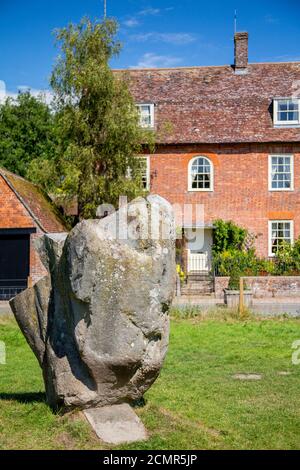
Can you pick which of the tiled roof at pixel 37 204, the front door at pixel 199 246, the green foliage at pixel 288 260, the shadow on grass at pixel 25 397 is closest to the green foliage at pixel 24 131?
the tiled roof at pixel 37 204

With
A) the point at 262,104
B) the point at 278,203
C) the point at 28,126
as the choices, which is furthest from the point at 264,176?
the point at 28,126

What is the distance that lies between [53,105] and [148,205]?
774 inches

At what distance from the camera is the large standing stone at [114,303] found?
18.6ft

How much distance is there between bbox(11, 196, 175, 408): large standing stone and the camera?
5.68 m

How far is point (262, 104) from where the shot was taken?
94.9 ft

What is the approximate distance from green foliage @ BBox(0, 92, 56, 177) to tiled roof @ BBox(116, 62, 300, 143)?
11.7 m

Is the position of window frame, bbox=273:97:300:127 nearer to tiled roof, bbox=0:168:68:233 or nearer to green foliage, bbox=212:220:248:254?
green foliage, bbox=212:220:248:254

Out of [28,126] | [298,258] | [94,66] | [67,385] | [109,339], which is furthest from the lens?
[28,126]

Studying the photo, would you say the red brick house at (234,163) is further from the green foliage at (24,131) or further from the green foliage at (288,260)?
the green foliage at (24,131)

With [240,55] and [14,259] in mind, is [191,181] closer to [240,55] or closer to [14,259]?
[240,55]

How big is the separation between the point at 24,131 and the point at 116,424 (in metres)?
37.5

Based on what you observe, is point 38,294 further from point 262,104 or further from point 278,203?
point 262,104

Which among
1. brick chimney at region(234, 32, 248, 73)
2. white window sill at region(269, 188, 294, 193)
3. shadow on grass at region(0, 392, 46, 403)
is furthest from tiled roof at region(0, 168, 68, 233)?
shadow on grass at region(0, 392, 46, 403)

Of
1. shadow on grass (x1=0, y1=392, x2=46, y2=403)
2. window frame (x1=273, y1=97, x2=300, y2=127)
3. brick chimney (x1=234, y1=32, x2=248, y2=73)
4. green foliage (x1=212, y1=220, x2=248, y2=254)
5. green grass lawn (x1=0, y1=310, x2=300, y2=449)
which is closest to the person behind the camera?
green grass lawn (x1=0, y1=310, x2=300, y2=449)
